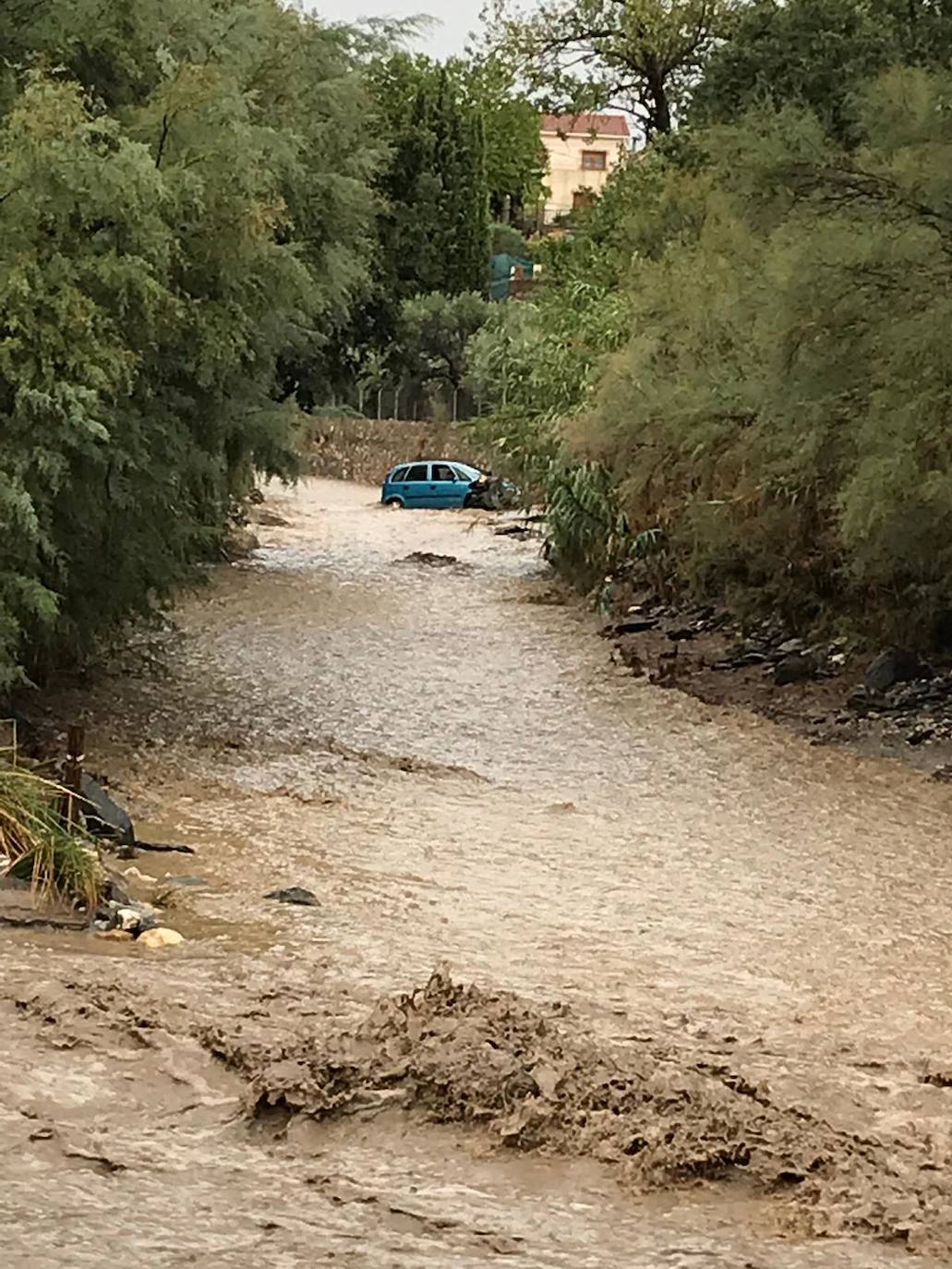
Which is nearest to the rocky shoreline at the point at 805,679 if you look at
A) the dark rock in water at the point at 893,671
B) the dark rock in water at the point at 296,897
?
the dark rock in water at the point at 893,671

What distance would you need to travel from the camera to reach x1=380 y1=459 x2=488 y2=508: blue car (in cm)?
4375

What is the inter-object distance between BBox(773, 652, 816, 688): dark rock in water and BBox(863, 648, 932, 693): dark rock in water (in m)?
1.10

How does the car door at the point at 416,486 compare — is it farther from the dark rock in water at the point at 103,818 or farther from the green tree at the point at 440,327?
the dark rock in water at the point at 103,818

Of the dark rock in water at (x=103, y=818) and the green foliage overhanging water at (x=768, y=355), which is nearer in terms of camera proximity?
the dark rock in water at (x=103, y=818)

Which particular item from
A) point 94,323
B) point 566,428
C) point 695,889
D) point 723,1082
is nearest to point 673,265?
point 566,428

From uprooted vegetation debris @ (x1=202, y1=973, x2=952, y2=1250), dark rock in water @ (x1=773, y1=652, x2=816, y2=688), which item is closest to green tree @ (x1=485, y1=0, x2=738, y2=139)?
dark rock in water @ (x1=773, y1=652, x2=816, y2=688)

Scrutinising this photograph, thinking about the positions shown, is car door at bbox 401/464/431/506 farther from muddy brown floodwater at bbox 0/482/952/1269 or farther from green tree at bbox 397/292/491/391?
muddy brown floodwater at bbox 0/482/952/1269

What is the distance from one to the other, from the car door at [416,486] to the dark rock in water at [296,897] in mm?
33870

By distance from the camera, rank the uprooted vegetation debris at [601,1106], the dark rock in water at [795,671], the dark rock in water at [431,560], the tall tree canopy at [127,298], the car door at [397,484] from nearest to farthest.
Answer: the uprooted vegetation debris at [601,1106]
the tall tree canopy at [127,298]
the dark rock in water at [795,671]
the dark rock in water at [431,560]
the car door at [397,484]

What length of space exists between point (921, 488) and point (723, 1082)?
879 cm

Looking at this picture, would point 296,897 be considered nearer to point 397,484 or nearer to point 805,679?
point 805,679

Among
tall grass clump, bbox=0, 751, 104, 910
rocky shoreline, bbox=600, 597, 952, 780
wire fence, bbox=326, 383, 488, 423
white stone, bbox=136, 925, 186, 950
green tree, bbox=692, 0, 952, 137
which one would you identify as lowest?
rocky shoreline, bbox=600, 597, 952, 780

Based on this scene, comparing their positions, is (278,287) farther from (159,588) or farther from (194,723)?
(194,723)

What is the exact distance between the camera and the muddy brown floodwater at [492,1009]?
16.5 ft
